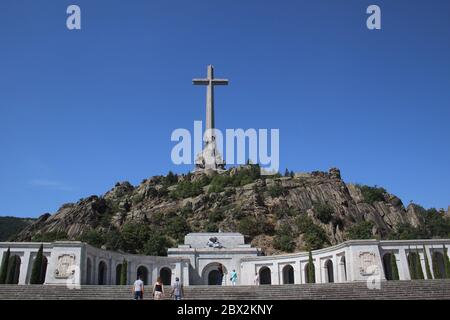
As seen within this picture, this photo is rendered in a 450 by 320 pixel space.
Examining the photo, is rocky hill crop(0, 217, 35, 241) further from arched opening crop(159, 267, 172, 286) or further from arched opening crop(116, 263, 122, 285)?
arched opening crop(116, 263, 122, 285)

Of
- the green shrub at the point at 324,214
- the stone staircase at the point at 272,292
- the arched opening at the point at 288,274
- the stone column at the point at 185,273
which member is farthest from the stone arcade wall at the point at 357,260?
the green shrub at the point at 324,214

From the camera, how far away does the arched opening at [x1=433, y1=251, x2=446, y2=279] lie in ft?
124

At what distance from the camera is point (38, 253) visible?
3788 centimetres

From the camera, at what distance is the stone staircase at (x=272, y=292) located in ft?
90.3

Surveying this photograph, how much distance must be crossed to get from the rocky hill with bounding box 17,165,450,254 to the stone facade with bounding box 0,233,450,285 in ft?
58.1

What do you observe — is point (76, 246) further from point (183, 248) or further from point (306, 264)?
point (306, 264)

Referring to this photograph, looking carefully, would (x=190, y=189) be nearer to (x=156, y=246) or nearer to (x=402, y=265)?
(x=156, y=246)

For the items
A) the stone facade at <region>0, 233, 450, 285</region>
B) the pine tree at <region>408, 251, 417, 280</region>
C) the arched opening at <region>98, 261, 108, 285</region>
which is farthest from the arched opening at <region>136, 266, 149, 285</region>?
the pine tree at <region>408, 251, 417, 280</region>

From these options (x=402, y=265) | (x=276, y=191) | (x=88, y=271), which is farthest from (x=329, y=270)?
(x=276, y=191)

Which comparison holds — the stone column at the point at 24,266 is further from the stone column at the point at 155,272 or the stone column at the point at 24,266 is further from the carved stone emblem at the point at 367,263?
the carved stone emblem at the point at 367,263

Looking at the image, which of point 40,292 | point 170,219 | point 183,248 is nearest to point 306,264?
point 183,248

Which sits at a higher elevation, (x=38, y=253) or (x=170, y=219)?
(x=170, y=219)
